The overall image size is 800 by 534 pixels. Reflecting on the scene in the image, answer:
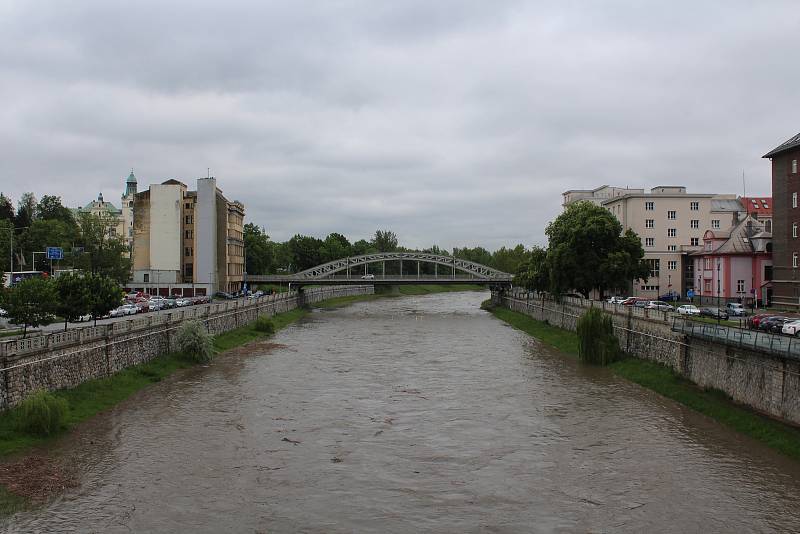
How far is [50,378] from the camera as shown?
989 inches

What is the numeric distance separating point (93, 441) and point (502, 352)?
90.7 feet

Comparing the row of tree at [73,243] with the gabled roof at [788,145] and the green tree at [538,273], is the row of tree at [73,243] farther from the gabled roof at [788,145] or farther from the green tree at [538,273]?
the gabled roof at [788,145]

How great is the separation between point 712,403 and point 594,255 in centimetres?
2945

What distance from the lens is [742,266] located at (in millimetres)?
60125

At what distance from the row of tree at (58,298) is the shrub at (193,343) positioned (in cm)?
384

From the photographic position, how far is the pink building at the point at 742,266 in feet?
194

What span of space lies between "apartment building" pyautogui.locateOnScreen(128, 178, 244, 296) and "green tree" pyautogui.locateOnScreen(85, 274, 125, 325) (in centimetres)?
4438

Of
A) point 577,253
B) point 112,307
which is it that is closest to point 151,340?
point 112,307

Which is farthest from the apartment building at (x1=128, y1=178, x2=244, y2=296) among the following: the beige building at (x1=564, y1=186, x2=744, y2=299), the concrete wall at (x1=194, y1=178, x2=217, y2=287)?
the beige building at (x1=564, y1=186, x2=744, y2=299)

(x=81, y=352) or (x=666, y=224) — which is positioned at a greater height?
(x=666, y=224)

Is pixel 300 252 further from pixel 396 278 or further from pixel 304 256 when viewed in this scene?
pixel 396 278

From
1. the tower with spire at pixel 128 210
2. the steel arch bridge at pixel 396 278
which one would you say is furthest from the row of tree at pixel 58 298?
the tower with spire at pixel 128 210

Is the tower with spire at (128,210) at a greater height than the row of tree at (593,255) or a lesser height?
greater

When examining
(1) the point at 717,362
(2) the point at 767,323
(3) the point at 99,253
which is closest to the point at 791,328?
(2) the point at 767,323
